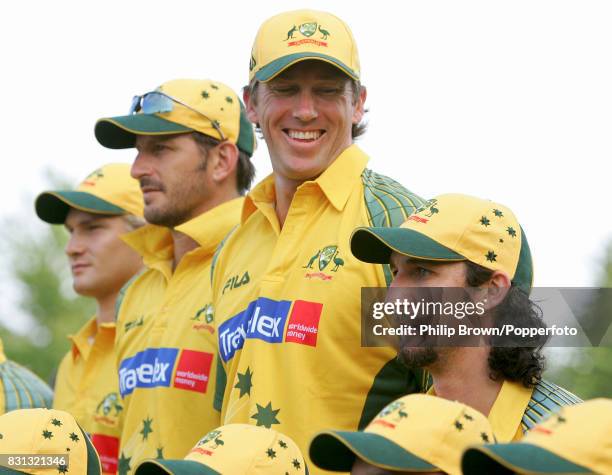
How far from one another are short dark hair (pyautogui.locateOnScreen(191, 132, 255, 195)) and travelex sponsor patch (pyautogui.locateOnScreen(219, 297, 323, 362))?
1.90 metres

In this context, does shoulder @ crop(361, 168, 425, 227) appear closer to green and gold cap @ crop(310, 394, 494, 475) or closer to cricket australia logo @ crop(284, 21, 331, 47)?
cricket australia logo @ crop(284, 21, 331, 47)

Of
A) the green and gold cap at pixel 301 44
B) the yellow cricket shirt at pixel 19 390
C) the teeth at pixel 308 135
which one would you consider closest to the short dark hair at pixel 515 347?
the teeth at pixel 308 135

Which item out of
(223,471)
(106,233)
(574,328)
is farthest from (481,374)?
(106,233)

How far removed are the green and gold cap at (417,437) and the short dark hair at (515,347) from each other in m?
0.72

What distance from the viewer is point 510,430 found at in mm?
4918

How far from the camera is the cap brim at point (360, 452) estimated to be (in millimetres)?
4199

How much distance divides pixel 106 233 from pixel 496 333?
14.8ft

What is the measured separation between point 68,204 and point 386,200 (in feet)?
12.3

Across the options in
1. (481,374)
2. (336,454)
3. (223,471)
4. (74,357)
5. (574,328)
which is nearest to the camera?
(336,454)

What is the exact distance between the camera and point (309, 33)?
643 cm

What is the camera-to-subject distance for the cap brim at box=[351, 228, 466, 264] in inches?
207

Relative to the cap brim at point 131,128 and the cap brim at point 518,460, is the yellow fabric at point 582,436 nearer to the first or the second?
the cap brim at point 518,460

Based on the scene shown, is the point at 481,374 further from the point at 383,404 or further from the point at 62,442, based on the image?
the point at 62,442

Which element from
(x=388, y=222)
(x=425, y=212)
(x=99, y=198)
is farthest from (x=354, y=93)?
(x=99, y=198)
